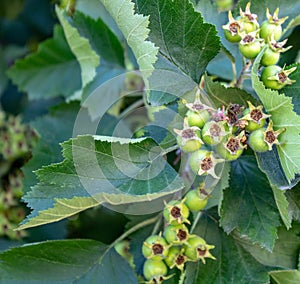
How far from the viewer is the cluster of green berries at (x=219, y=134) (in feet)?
3.37

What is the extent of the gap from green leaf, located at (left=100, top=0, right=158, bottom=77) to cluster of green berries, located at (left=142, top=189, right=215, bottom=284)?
259 millimetres

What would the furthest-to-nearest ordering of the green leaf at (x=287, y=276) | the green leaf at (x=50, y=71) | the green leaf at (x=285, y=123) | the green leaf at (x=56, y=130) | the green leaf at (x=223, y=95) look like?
the green leaf at (x=50, y=71)
the green leaf at (x=56, y=130)
the green leaf at (x=287, y=276)
the green leaf at (x=223, y=95)
the green leaf at (x=285, y=123)

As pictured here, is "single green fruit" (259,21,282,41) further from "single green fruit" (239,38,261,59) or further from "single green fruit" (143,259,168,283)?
"single green fruit" (143,259,168,283)

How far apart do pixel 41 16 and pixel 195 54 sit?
1289 millimetres

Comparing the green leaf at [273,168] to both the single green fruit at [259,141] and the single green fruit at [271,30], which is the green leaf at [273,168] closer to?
the single green fruit at [259,141]

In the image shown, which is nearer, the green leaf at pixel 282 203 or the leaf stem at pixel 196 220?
the green leaf at pixel 282 203

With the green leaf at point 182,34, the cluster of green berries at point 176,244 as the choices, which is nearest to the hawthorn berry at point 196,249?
the cluster of green berries at point 176,244

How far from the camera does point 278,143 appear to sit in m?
1.02

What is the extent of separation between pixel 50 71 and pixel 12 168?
325 millimetres

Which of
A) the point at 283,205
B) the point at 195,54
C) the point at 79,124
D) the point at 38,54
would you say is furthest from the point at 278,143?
the point at 38,54

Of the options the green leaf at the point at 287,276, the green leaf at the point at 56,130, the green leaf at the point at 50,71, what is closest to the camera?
the green leaf at the point at 287,276

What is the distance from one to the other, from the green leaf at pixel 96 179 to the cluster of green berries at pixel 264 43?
0.82 feet

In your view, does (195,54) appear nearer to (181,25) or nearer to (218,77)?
(181,25)

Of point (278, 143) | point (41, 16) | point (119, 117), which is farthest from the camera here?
point (41, 16)
